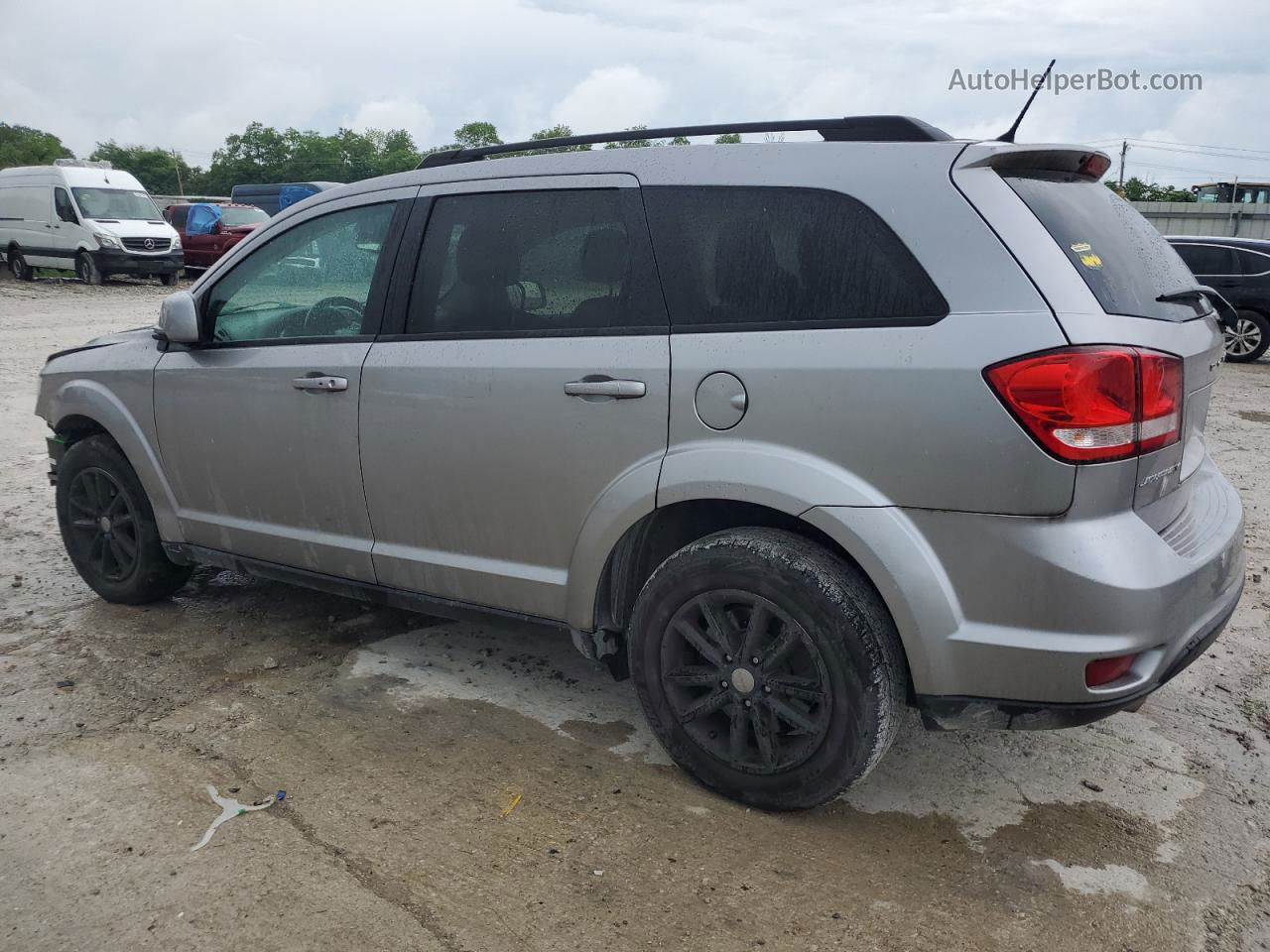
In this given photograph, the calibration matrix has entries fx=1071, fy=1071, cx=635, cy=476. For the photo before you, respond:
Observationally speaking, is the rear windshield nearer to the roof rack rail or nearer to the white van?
the roof rack rail

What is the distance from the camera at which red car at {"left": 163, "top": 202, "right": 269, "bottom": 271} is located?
2439cm

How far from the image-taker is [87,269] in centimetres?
2264

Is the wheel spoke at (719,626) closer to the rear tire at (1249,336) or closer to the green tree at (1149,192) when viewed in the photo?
the rear tire at (1249,336)

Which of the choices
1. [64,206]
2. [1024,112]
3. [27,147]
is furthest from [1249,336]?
[27,147]

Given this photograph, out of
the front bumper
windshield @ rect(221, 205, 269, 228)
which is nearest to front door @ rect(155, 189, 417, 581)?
the front bumper

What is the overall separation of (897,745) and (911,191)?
5.75 feet

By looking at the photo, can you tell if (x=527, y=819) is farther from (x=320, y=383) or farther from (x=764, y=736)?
(x=320, y=383)

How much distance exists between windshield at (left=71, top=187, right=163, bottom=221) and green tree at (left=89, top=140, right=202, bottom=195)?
68977 mm

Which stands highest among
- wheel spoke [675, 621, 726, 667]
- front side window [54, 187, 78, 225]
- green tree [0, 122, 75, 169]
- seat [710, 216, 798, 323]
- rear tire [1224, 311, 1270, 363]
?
green tree [0, 122, 75, 169]

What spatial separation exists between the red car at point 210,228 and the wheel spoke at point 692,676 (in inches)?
930

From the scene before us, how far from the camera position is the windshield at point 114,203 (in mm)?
22594

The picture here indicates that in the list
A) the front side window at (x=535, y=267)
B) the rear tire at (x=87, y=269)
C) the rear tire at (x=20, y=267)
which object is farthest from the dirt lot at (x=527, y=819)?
the rear tire at (x=20, y=267)

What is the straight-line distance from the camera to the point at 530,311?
10.9 feet

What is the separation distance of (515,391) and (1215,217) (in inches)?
2003
